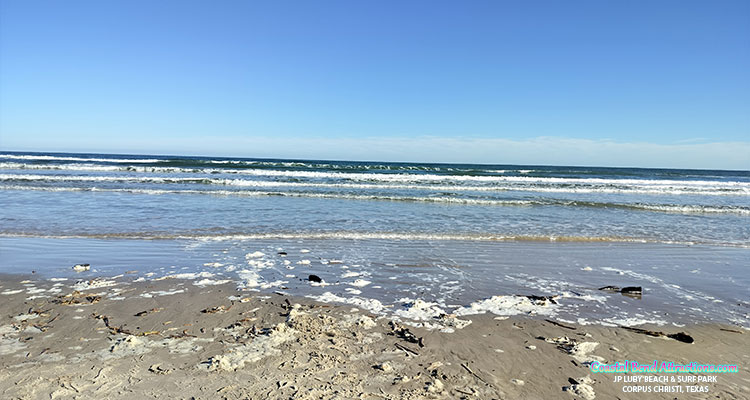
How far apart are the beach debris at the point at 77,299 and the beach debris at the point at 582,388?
5127 mm

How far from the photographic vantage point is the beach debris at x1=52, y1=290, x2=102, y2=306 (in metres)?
4.55

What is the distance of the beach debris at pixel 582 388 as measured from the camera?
2.98m

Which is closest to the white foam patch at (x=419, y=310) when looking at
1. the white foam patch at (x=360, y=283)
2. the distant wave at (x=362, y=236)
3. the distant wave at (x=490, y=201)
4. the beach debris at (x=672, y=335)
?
the white foam patch at (x=360, y=283)

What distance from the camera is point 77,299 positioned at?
464cm

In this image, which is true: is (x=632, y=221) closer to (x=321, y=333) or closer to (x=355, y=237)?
(x=355, y=237)

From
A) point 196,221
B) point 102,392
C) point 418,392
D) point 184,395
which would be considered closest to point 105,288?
point 102,392

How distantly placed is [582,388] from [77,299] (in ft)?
18.0

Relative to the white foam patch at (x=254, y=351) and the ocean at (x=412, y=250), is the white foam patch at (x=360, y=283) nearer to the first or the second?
the ocean at (x=412, y=250)

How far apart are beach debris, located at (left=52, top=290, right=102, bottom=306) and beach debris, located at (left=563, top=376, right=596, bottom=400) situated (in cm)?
513

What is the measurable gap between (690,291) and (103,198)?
1854 centimetres

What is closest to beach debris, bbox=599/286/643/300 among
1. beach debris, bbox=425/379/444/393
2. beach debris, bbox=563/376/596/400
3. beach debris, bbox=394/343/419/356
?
beach debris, bbox=563/376/596/400

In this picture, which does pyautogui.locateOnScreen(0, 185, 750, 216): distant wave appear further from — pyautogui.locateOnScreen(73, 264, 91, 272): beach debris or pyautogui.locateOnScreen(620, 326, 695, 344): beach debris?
pyautogui.locateOnScreen(620, 326, 695, 344): beach debris

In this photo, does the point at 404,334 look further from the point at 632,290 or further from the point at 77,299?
the point at 77,299

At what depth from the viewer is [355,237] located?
9.30 meters
